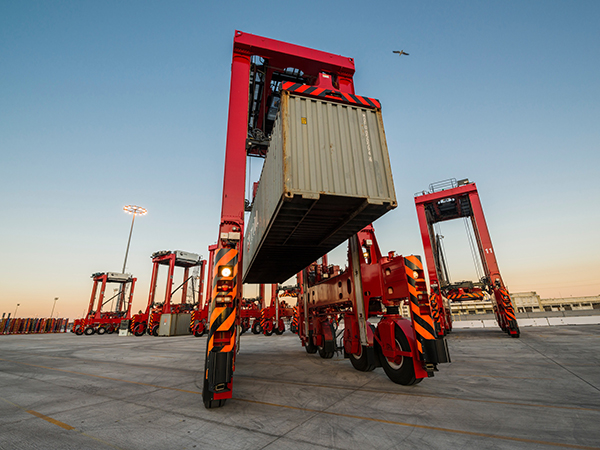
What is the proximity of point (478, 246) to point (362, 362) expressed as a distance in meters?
15.2

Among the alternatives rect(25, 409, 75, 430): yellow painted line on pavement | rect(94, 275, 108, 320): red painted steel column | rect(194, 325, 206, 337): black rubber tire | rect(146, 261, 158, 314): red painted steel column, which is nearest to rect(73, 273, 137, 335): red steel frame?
rect(94, 275, 108, 320): red painted steel column

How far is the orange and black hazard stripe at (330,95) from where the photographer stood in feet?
15.6

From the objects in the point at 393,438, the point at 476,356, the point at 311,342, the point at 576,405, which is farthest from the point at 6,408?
the point at 476,356

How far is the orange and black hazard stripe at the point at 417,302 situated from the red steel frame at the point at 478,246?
1027 centimetres

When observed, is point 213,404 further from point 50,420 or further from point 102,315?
point 102,315

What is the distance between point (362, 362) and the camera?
625cm

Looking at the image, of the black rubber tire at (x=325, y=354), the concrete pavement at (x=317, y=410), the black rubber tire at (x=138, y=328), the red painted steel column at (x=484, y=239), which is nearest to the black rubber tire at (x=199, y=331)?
the black rubber tire at (x=138, y=328)

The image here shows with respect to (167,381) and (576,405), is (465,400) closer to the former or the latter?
(576,405)

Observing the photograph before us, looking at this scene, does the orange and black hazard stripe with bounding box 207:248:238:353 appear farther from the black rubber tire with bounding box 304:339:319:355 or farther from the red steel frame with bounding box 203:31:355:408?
the black rubber tire with bounding box 304:339:319:355

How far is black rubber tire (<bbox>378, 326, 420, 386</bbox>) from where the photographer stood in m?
4.77

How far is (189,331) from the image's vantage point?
26594 mm

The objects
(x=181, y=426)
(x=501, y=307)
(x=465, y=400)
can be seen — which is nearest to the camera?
(x=181, y=426)

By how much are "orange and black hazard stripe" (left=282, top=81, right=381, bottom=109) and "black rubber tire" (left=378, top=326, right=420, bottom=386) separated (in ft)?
14.5

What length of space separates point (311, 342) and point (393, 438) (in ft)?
24.3
